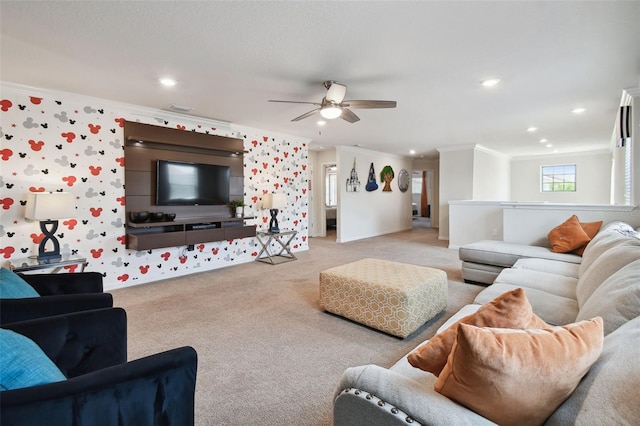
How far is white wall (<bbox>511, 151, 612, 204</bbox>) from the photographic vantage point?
8.66 meters

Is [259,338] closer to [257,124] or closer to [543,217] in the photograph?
[257,124]

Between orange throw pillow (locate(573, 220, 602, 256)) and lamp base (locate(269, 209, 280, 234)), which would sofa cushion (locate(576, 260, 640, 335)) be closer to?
orange throw pillow (locate(573, 220, 602, 256))

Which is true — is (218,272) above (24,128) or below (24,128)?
below

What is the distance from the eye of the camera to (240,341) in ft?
8.33

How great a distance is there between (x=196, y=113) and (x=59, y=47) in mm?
1979

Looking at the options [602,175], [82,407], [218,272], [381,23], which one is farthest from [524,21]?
[602,175]

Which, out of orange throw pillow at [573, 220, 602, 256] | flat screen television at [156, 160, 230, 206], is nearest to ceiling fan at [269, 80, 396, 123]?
flat screen television at [156, 160, 230, 206]

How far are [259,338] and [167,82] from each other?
2.70m

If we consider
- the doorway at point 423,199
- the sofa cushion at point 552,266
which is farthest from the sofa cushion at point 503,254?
the doorway at point 423,199

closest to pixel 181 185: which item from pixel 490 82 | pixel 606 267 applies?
pixel 490 82

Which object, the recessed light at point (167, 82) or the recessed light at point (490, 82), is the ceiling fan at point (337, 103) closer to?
the recessed light at point (490, 82)

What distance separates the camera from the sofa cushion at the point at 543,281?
236 centimetres

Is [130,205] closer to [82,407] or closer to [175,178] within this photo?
[175,178]

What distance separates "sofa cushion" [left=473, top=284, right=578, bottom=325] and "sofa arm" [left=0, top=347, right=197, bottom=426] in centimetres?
195
